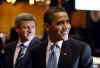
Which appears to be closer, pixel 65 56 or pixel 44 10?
pixel 65 56

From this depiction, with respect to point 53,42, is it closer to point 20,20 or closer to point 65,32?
point 65,32

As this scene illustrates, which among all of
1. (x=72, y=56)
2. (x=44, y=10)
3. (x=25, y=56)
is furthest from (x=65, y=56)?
(x=44, y=10)

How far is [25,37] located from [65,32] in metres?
0.36

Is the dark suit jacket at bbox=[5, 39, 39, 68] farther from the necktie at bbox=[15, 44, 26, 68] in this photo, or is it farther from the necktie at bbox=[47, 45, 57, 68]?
the necktie at bbox=[47, 45, 57, 68]

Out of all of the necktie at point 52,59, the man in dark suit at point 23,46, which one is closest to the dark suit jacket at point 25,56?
the man in dark suit at point 23,46

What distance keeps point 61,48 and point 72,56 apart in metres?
0.09

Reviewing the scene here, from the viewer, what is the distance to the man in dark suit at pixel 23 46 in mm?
1687

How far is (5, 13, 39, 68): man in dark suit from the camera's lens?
1.69 metres

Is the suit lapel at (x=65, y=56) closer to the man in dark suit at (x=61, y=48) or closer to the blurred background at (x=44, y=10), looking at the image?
the man in dark suit at (x=61, y=48)

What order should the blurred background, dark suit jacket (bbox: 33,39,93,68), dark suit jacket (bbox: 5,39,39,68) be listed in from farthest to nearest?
1. the blurred background
2. dark suit jacket (bbox: 5,39,39,68)
3. dark suit jacket (bbox: 33,39,93,68)

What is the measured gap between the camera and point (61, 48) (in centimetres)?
155

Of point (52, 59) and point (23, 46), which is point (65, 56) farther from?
point (23, 46)

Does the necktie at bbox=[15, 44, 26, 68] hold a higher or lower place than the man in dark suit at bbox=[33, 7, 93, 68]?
lower

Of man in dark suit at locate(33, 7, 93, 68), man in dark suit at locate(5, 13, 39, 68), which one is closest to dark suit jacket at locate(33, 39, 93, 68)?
man in dark suit at locate(33, 7, 93, 68)
